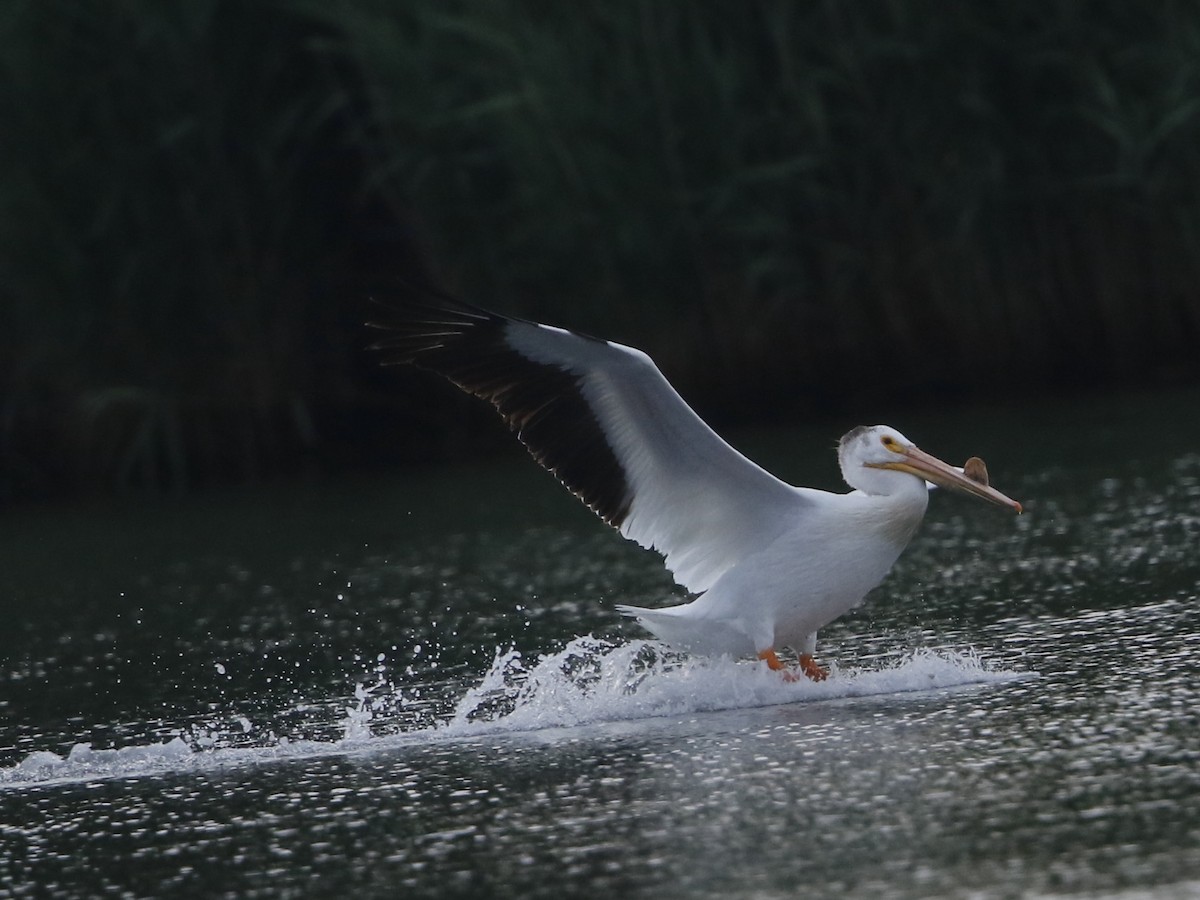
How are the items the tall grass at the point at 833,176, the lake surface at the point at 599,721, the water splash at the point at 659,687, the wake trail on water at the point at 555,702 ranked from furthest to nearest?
the tall grass at the point at 833,176 → the water splash at the point at 659,687 → the wake trail on water at the point at 555,702 → the lake surface at the point at 599,721

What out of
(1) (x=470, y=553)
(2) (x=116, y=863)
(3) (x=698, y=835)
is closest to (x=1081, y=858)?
(3) (x=698, y=835)

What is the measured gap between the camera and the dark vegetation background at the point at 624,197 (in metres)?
14.4

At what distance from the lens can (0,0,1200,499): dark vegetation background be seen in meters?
14.4

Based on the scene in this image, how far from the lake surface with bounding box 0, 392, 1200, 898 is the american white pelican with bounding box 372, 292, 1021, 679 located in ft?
0.82

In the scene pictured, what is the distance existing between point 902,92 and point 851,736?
9301 millimetres

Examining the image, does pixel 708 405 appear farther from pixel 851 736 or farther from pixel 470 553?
pixel 851 736

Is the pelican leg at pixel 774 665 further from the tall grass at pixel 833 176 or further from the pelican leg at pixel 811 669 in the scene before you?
the tall grass at pixel 833 176

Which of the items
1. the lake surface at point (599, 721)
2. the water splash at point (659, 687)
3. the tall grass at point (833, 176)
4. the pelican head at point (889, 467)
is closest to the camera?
the lake surface at point (599, 721)

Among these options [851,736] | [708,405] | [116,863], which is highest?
[708,405]

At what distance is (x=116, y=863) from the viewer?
17.9 feet

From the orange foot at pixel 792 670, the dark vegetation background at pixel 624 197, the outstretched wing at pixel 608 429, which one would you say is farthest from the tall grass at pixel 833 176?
the orange foot at pixel 792 670

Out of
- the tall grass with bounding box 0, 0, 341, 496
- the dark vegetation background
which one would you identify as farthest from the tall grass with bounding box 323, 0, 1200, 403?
the tall grass with bounding box 0, 0, 341, 496

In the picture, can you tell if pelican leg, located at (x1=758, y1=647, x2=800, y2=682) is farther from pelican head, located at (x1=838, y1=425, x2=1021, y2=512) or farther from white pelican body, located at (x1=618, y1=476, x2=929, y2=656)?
pelican head, located at (x1=838, y1=425, x2=1021, y2=512)

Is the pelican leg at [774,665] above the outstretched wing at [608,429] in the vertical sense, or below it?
below
